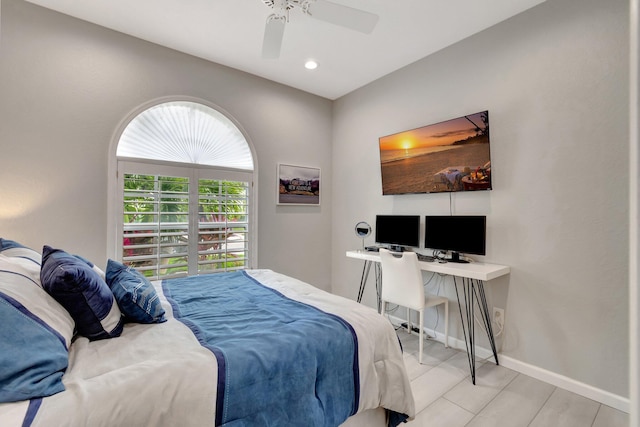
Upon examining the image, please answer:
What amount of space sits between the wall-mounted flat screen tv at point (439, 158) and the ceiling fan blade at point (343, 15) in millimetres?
1237

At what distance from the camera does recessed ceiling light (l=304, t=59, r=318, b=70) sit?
10.4 feet

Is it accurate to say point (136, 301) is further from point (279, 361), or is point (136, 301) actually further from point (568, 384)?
point (568, 384)

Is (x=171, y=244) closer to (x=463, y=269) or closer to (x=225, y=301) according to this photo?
(x=225, y=301)

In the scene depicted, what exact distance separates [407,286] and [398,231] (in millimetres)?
761

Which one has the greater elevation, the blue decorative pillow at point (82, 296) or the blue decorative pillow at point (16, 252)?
the blue decorative pillow at point (16, 252)

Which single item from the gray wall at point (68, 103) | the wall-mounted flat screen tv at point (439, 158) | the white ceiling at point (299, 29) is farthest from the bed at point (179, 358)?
the white ceiling at point (299, 29)

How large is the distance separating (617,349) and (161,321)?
2.76 m

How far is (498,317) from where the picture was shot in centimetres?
254

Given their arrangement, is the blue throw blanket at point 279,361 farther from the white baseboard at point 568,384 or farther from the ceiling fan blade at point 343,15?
the ceiling fan blade at point 343,15

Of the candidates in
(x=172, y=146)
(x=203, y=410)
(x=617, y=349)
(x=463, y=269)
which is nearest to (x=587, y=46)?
(x=463, y=269)

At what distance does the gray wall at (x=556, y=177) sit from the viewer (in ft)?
6.57

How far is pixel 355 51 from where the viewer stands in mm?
2980

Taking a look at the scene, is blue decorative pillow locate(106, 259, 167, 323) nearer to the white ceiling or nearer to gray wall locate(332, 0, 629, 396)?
the white ceiling

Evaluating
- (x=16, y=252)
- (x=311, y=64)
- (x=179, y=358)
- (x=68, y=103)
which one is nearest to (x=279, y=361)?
(x=179, y=358)
